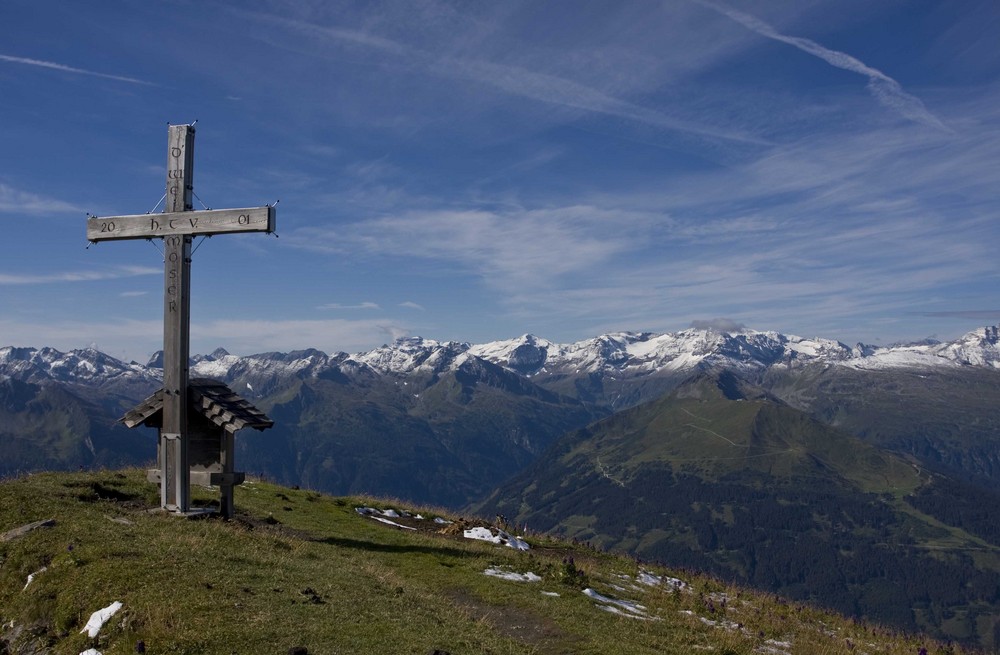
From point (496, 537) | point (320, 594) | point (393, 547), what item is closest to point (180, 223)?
point (320, 594)

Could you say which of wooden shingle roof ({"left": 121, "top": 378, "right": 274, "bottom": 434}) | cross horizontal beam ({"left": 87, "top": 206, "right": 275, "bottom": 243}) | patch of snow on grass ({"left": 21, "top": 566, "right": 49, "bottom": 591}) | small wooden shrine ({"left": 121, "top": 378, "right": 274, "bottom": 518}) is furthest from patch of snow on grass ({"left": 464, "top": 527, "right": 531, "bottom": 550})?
patch of snow on grass ({"left": 21, "top": 566, "right": 49, "bottom": 591})

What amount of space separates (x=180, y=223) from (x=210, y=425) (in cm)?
720

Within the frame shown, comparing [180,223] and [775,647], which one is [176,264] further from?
[775,647]

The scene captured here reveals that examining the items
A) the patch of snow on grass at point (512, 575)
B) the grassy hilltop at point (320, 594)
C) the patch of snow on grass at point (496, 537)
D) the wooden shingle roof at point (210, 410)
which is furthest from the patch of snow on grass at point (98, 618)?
the patch of snow on grass at point (496, 537)

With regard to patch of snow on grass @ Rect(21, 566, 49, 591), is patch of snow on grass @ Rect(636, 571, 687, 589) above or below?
below

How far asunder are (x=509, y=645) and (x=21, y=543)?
477 inches

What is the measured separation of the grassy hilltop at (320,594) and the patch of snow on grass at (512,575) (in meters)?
0.14

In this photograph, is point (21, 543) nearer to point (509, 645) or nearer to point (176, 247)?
point (176, 247)

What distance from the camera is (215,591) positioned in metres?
14.7

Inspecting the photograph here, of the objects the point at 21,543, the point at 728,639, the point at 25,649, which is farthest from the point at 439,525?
the point at 25,649

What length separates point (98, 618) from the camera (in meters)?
13.4

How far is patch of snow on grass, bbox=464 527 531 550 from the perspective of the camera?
111ft

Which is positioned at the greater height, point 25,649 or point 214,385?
point 214,385

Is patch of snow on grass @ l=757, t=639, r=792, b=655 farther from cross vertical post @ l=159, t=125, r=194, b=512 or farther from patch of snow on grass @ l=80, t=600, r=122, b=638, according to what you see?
cross vertical post @ l=159, t=125, r=194, b=512
